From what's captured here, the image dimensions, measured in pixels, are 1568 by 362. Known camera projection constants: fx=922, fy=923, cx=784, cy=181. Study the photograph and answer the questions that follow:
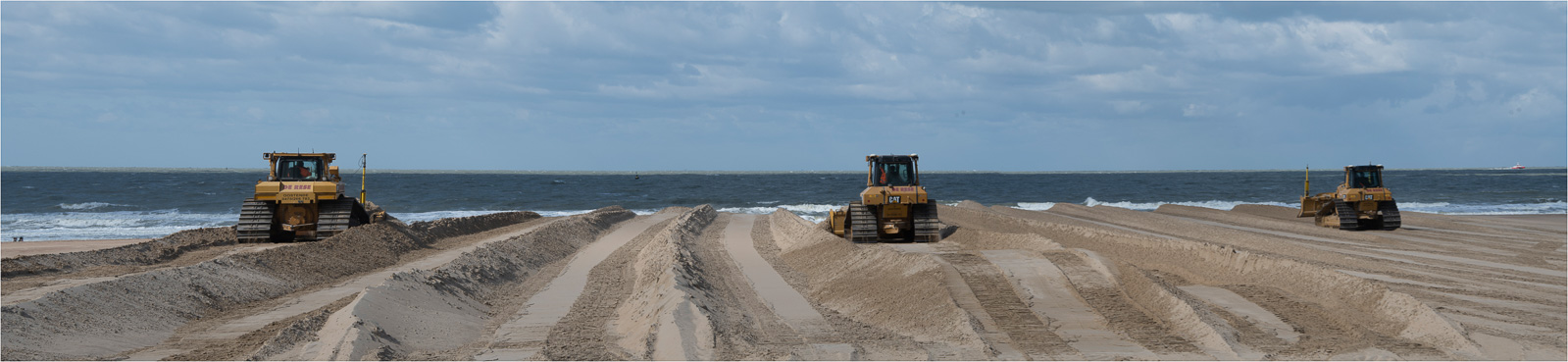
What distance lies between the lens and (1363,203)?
25.4 m

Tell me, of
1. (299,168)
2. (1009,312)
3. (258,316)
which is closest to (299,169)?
(299,168)

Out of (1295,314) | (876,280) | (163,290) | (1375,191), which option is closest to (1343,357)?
(1295,314)

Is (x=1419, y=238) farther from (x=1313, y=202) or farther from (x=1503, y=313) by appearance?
(x=1503, y=313)

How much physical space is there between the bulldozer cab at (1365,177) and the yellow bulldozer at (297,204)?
86.4 ft

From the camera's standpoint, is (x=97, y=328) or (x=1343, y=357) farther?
(x=97, y=328)

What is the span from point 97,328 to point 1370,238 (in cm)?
2466

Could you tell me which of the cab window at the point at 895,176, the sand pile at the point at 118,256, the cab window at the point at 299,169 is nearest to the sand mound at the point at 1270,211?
the cab window at the point at 895,176

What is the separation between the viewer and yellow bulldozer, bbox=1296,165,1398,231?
25.1 metres

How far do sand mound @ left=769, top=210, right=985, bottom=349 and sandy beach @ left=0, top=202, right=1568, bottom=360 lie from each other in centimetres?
4

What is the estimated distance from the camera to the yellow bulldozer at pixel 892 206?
802 inches

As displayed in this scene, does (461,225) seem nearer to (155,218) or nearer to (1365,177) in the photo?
(155,218)

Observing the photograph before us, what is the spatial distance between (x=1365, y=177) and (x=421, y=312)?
84.8ft

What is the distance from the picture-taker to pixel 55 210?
40.2 m

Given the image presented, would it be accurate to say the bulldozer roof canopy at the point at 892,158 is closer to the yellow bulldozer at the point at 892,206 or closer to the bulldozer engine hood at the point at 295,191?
the yellow bulldozer at the point at 892,206
